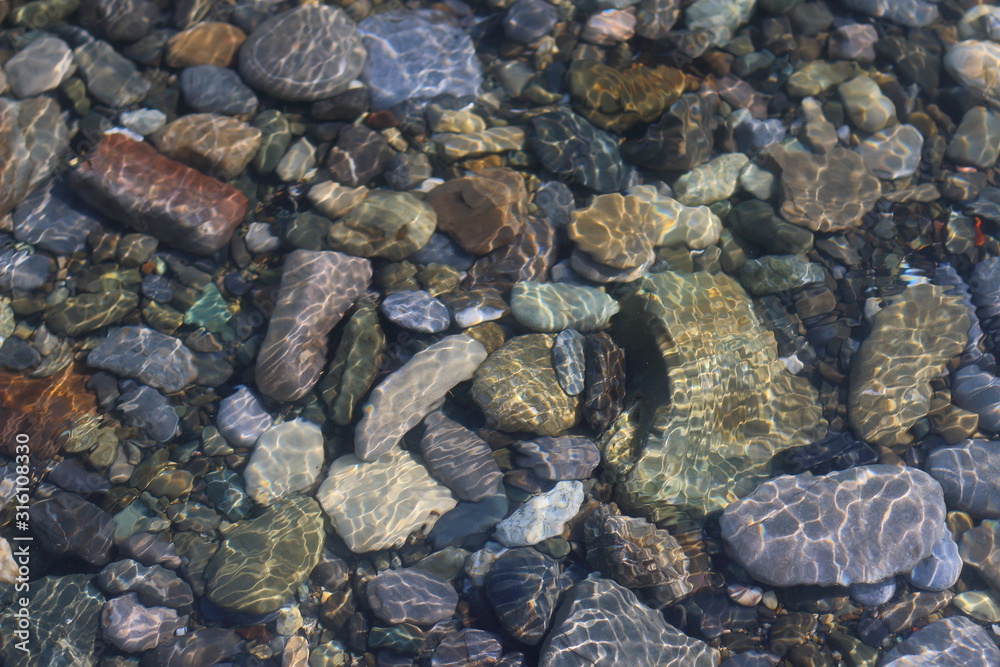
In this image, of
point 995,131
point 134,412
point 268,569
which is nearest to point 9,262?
point 134,412

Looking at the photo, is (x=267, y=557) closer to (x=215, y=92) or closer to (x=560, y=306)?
(x=560, y=306)

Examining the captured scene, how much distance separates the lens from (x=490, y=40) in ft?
23.2

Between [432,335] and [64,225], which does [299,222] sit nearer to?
[432,335]

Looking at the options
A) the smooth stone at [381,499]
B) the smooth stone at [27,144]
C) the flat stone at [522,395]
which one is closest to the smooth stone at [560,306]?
the flat stone at [522,395]

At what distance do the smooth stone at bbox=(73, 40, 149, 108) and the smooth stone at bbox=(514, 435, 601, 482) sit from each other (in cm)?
496

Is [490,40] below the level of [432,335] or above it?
above

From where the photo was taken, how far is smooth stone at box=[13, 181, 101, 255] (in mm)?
5723

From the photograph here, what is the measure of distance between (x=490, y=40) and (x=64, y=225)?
4507 mm

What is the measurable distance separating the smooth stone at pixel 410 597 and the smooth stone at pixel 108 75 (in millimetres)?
5052

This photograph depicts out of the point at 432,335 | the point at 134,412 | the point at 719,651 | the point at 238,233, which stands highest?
the point at 238,233

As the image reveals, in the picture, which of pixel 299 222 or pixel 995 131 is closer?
pixel 299 222

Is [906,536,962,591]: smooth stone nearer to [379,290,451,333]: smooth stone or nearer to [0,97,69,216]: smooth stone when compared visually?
[379,290,451,333]: smooth stone

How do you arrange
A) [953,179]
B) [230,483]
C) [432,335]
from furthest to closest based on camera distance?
1. [953,179]
2. [432,335]
3. [230,483]

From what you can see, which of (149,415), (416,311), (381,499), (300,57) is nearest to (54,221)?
(149,415)
